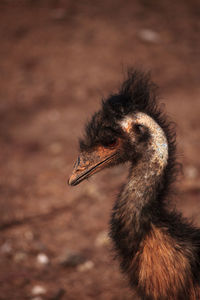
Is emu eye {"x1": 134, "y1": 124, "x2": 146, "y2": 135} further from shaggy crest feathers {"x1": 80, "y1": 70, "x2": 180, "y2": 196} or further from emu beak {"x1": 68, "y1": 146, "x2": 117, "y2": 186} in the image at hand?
emu beak {"x1": 68, "y1": 146, "x2": 117, "y2": 186}

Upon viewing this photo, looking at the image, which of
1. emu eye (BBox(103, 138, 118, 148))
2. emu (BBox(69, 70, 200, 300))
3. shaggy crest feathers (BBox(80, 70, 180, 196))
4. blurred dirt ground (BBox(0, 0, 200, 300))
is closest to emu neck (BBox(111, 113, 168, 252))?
emu (BBox(69, 70, 200, 300))

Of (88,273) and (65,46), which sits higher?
(65,46)

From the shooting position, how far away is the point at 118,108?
122 inches

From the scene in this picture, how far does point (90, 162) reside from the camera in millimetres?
3193

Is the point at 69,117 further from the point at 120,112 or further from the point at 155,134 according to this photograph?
the point at 155,134

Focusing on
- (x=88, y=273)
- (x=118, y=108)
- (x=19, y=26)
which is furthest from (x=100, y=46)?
(x=118, y=108)

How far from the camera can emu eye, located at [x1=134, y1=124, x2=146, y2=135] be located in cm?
301

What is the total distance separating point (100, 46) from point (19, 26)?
7.89 ft

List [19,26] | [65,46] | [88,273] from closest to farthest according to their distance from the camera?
[88,273]
[65,46]
[19,26]

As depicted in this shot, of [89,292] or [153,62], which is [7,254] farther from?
[153,62]

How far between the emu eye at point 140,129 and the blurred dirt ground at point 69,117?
54.6 inches

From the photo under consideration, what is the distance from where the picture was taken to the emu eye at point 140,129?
118 inches

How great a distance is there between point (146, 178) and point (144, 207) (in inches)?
8.0

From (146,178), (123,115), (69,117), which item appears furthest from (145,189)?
(69,117)
